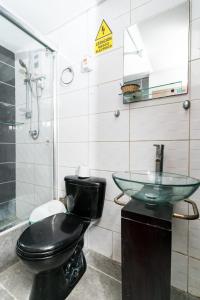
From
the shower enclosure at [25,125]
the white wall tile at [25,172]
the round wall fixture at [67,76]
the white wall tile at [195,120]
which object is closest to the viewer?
the white wall tile at [195,120]

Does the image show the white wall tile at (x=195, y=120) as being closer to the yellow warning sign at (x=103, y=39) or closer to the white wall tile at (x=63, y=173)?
the yellow warning sign at (x=103, y=39)

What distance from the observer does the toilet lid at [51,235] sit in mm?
871

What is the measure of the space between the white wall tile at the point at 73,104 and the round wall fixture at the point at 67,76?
123 mm

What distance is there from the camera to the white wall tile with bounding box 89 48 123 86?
1.25 m

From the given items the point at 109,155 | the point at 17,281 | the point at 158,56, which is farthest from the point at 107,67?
the point at 17,281

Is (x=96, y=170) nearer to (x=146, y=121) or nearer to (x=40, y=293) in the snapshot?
(x=146, y=121)

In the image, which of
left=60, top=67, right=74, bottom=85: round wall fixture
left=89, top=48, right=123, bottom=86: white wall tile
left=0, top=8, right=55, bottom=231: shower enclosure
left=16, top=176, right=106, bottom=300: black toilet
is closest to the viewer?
left=16, top=176, right=106, bottom=300: black toilet

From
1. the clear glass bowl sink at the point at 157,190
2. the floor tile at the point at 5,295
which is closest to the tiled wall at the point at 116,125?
the clear glass bowl sink at the point at 157,190

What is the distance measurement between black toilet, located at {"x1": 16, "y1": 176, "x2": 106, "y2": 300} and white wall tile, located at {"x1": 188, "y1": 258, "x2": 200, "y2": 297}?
2.20 feet

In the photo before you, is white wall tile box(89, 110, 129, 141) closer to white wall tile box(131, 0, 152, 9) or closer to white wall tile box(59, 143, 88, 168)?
white wall tile box(59, 143, 88, 168)

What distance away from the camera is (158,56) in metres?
1.08

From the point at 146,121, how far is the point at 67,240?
0.92 metres

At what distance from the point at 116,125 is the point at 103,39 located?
2.34 feet

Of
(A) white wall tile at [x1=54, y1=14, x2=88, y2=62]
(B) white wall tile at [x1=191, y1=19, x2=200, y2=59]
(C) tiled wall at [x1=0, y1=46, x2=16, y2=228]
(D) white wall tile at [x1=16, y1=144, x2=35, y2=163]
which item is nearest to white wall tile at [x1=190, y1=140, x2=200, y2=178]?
(B) white wall tile at [x1=191, y1=19, x2=200, y2=59]
